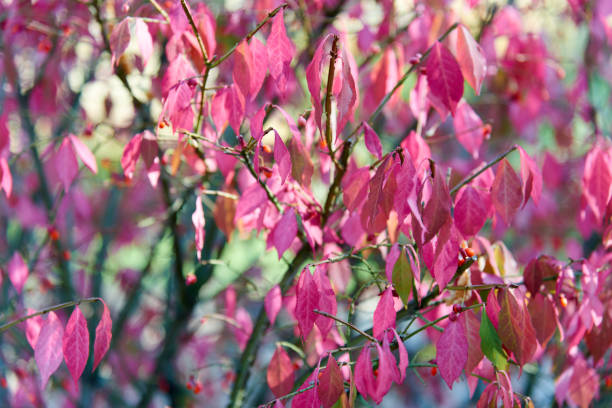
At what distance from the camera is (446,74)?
39.3 inches

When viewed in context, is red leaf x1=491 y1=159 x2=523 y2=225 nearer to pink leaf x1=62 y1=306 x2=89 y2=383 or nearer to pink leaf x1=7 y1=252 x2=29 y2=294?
pink leaf x1=62 y1=306 x2=89 y2=383

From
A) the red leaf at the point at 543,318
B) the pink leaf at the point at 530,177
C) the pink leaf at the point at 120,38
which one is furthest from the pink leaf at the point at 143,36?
Result: the red leaf at the point at 543,318

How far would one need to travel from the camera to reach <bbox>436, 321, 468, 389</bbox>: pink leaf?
2.99 feet

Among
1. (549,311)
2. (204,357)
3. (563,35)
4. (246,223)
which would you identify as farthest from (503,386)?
(563,35)

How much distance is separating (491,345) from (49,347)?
72cm

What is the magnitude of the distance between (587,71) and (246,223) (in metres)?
A: 1.71

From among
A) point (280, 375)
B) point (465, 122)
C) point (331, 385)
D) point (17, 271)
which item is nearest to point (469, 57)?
point (465, 122)

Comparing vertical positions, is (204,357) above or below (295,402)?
below

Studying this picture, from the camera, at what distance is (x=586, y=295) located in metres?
1.12

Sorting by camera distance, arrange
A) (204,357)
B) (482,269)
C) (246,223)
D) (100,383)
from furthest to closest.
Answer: (204,357), (100,383), (246,223), (482,269)

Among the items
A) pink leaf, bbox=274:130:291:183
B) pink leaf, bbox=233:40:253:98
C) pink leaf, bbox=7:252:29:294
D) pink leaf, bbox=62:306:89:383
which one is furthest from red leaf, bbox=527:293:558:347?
pink leaf, bbox=7:252:29:294

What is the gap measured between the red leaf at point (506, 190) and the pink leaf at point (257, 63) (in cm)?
43

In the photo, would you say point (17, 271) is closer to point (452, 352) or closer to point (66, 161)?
point (66, 161)

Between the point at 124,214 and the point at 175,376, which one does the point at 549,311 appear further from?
the point at 124,214
